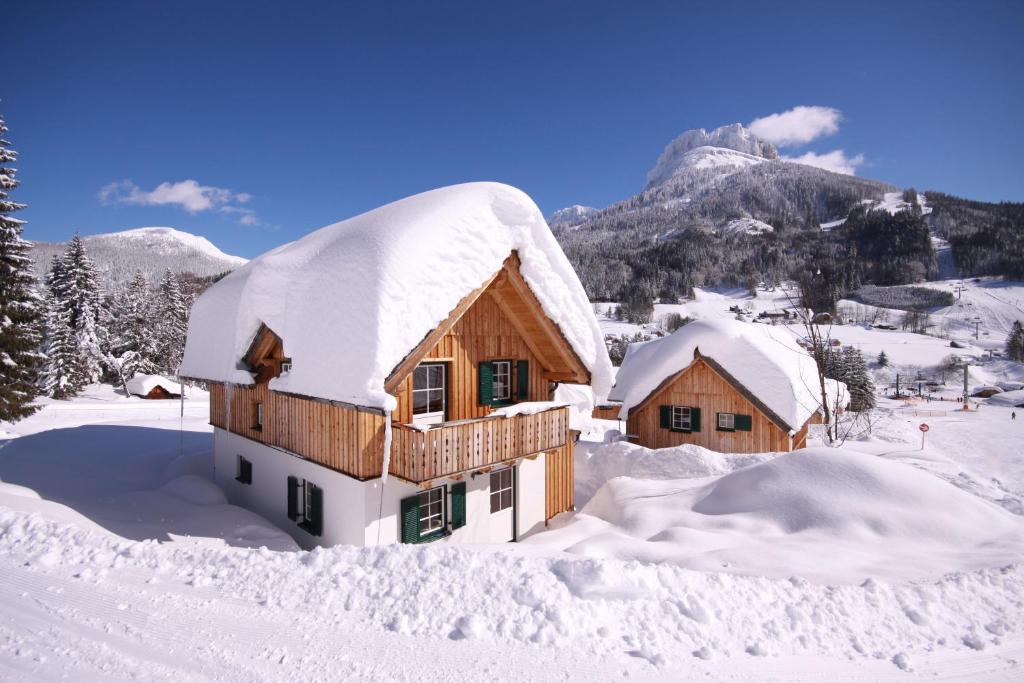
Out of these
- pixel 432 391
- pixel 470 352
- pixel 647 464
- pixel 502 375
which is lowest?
pixel 647 464

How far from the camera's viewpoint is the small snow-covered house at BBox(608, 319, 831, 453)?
18.0m

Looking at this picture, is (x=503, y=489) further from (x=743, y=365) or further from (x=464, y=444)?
(x=743, y=365)

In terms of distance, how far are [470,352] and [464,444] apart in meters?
2.49

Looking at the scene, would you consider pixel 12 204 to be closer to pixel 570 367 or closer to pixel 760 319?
pixel 570 367

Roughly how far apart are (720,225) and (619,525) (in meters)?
204

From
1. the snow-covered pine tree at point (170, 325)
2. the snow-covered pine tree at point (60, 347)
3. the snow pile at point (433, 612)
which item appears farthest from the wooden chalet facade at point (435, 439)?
the snow-covered pine tree at point (170, 325)

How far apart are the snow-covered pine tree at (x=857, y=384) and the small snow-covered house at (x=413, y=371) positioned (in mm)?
37902

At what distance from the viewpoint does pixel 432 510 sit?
1065cm

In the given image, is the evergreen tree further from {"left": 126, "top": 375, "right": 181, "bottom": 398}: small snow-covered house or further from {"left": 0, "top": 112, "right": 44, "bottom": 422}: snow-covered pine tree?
{"left": 126, "top": 375, "right": 181, "bottom": 398}: small snow-covered house

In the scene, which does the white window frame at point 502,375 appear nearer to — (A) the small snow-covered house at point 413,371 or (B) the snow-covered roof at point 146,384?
(A) the small snow-covered house at point 413,371

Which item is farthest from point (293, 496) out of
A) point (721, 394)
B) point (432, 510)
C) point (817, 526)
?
point (721, 394)

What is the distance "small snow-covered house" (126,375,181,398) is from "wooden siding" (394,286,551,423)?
41.1 metres

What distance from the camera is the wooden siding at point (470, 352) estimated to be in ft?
34.9

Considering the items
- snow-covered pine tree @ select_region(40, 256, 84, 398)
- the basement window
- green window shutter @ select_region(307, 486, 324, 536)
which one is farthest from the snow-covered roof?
green window shutter @ select_region(307, 486, 324, 536)
